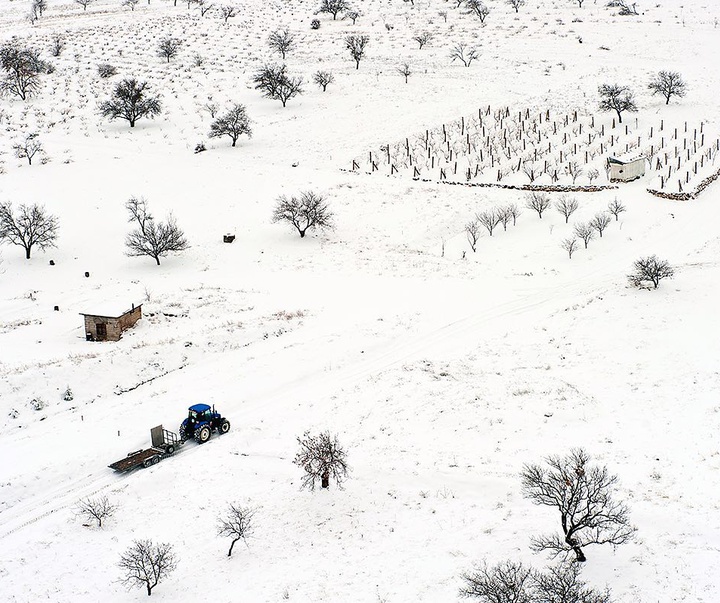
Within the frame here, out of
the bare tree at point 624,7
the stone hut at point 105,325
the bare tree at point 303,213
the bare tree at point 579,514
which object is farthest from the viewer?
the bare tree at point 624,7

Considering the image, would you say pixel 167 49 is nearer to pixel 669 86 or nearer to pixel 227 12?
pixel 227 12

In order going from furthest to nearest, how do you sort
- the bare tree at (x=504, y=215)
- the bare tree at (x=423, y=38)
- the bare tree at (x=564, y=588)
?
the bare tree at (x=423, y=38) → the bare tree at (x=504, y=215) → the bare tree at (x=564, y=588)

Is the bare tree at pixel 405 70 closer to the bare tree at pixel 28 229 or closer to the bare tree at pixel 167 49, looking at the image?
the bare tree at pixel 167 49

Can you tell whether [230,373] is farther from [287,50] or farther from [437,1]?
[437,1]

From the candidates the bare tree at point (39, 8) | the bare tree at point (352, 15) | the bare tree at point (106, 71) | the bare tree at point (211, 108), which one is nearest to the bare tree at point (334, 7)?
the bare tree at point (352, 15)

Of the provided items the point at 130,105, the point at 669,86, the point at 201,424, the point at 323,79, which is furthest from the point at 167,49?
the point at 201,424

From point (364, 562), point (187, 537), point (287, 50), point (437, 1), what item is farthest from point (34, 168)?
point (437, 1)

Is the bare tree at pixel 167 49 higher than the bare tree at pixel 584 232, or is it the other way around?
the bare tree at pixel 167 49

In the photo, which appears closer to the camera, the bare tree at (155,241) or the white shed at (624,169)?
the bare tree at (155,241)
